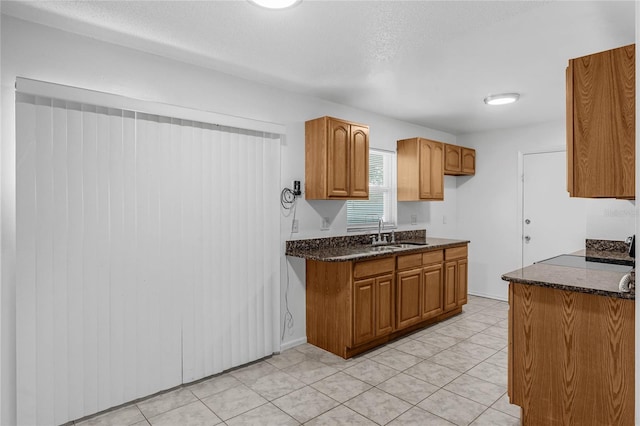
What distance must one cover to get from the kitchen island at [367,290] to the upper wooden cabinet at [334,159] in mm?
556

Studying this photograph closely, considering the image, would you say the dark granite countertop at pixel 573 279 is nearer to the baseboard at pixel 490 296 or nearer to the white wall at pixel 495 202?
the white wall at pixel 495 202

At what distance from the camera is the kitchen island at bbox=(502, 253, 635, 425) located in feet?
6.19

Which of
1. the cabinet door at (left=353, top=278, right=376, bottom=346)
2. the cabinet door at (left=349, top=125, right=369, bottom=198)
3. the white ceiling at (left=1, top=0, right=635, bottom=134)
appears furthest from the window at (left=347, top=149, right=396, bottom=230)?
the white ceiling at (left=1, top=0, right=635, bottom=134)

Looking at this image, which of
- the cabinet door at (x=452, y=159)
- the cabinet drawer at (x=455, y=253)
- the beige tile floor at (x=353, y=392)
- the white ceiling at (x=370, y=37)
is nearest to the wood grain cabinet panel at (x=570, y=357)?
the beige tile floor at (x=353, y=392)

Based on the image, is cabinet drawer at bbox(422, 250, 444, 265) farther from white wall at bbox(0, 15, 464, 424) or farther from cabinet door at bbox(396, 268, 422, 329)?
white wall at bbox(0, 15, 464, 424)

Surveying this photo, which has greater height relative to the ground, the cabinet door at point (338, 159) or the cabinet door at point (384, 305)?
the cabinet door at point (338, 159)

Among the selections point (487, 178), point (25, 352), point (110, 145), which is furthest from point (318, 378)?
point (487, 178)

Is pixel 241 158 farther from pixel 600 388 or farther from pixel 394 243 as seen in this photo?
pixel 600 388

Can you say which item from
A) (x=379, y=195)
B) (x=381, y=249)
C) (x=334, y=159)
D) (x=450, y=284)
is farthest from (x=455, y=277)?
(x=334, y=159)

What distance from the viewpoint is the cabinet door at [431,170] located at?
4.61m

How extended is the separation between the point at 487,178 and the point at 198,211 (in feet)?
14.3

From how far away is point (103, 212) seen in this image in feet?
7.97

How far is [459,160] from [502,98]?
1687 mm

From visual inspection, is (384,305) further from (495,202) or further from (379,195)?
(495,202)
